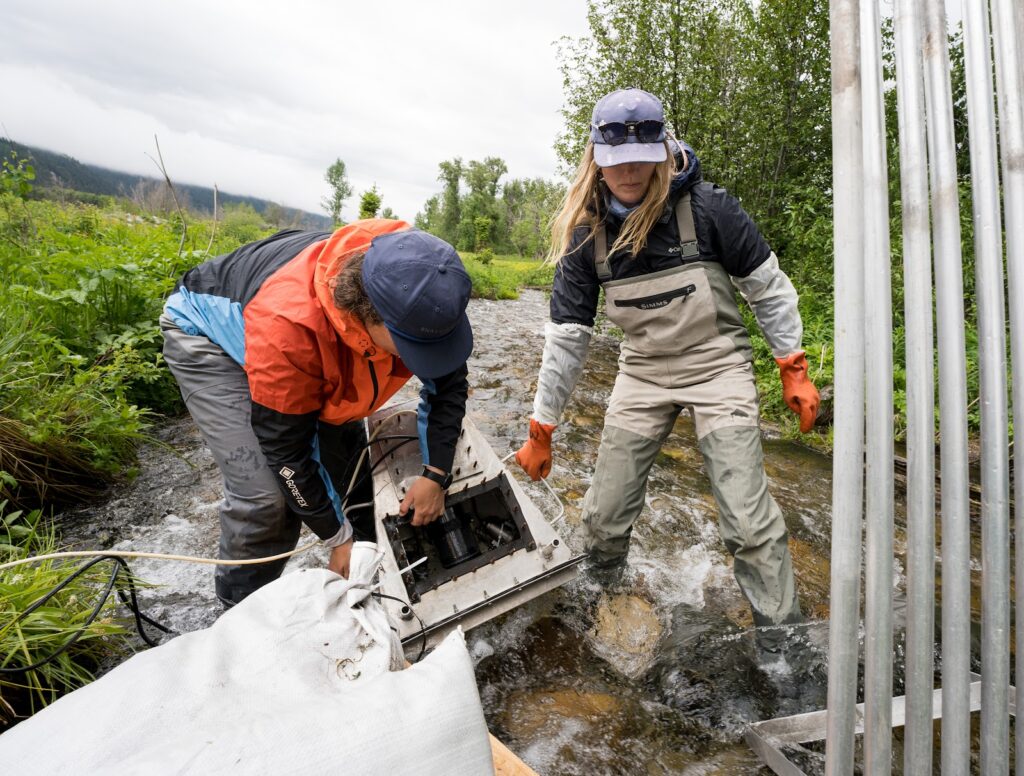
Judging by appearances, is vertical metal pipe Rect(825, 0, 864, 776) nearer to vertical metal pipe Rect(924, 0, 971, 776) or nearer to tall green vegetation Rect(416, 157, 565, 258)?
vertical metal pipe Rect(924, 0, 971, 776)

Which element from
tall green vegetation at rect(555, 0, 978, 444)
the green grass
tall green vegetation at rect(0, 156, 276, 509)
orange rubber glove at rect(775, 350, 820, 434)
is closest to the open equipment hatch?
the green grass

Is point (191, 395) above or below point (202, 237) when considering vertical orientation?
below

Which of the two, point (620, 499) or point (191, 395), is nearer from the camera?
point (191, 395)

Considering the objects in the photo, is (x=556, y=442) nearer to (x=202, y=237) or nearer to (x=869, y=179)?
(x=869, y=179)

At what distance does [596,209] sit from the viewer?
2471mm

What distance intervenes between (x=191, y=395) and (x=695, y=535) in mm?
2955

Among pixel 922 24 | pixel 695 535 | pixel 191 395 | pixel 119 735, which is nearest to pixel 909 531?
pixel 922 24

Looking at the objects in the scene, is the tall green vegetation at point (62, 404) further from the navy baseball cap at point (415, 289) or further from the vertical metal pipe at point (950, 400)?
the vertical metal pipe at point (950, 400)

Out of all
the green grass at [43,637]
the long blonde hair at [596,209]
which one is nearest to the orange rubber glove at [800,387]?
the long blonde hair at [596,209]

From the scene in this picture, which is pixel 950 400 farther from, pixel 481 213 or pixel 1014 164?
pixel 481 213

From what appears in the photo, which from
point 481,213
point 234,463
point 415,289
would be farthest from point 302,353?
point 481,213

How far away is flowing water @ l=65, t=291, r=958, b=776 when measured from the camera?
6.82ft

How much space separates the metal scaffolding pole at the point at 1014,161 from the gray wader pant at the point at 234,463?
212cm

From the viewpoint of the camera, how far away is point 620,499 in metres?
2.60
